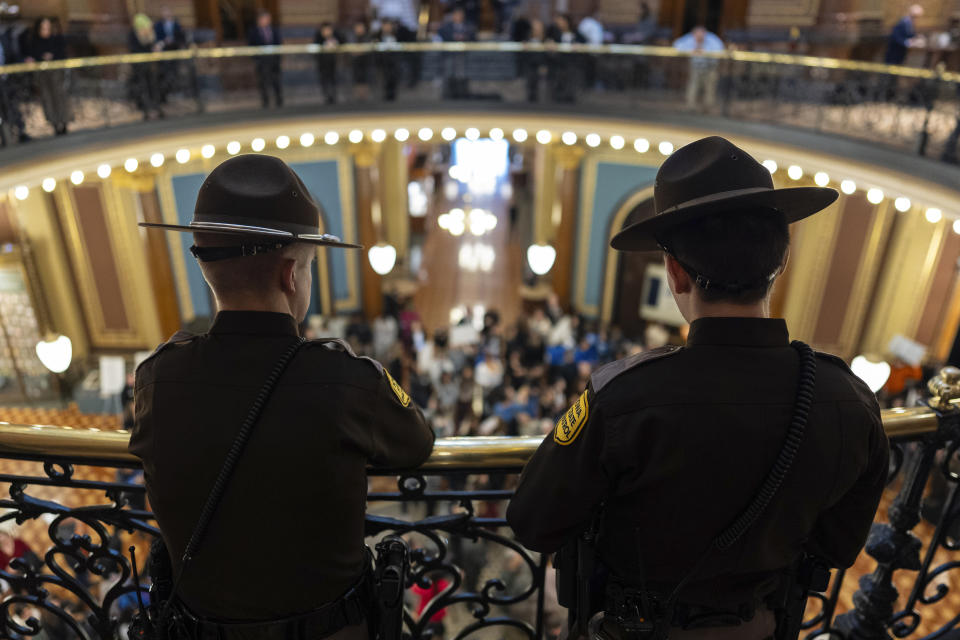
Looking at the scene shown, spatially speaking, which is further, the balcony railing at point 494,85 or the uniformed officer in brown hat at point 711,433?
the balcony railing at point 494,85

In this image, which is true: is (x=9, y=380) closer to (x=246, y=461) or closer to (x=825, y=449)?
(x=246, y=461)

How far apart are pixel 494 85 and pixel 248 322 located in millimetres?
11576

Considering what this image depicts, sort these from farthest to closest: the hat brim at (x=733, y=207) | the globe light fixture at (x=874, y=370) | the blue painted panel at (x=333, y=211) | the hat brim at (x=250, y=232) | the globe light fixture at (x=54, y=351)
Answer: the blue painted panel at (x=333, y=211), the globe light fixture at (x=54, y=351), the globe light fixture at (x=874, y=370), the hat brim at (x=250, y=232), the hat brim at (x=733, y=207)

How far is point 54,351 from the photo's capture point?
27.0 ft

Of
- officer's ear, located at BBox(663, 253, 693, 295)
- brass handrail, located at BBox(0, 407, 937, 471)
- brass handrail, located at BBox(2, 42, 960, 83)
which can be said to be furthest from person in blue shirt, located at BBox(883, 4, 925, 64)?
officer's ear, located at BBox(663, 253, 693, 295)

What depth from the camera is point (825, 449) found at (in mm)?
1534

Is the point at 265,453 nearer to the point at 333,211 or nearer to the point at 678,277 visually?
the point at 678,277

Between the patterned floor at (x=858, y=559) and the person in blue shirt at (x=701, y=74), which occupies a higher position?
the person in blue shirt at (x=701, y=74)

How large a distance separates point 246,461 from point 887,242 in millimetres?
13057

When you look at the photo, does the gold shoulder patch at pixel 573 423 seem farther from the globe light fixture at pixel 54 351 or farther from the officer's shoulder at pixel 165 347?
the globe light fixture at pixel 54 351

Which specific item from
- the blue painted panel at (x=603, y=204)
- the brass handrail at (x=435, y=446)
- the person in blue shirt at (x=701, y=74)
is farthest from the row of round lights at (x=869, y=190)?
the brass handrail at (x=435, y=446)

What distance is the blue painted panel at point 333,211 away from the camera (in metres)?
14.1

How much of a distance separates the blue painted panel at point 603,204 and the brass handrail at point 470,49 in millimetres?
3002

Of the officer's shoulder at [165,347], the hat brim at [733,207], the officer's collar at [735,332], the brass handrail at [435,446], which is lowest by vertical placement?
the brass handrail at [435,446]
